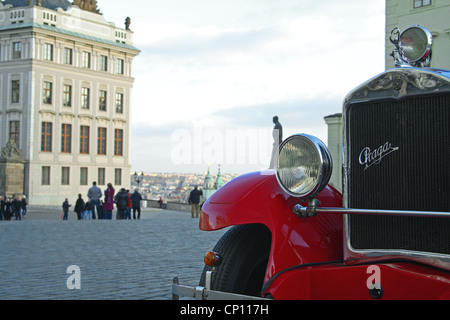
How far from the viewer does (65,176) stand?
5241 centimetres

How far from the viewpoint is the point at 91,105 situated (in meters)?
55.2

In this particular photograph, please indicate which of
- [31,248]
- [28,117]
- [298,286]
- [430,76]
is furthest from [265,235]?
[28,117]

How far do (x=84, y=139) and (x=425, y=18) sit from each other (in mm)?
36294

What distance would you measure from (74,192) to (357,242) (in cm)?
5088

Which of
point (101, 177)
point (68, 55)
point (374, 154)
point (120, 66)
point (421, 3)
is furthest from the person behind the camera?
point (120, 66)

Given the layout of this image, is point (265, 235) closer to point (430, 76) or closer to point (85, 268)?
point (430, 76)

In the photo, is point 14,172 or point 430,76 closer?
point 430,76

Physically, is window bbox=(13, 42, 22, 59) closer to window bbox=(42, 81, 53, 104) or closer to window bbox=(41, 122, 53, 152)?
window bbox=(42, 81, 53, 104)

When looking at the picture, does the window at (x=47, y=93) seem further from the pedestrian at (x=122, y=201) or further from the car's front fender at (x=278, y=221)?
the car's front fender at (x=278, y=221)

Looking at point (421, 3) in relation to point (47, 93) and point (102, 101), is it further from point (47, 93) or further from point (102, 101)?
point (102, 101)

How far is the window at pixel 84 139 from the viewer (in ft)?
179

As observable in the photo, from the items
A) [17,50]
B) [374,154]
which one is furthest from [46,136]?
[374,154]

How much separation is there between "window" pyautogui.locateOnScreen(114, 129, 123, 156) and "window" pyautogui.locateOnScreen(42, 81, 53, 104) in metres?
7.31

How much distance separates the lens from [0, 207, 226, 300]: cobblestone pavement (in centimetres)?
646
